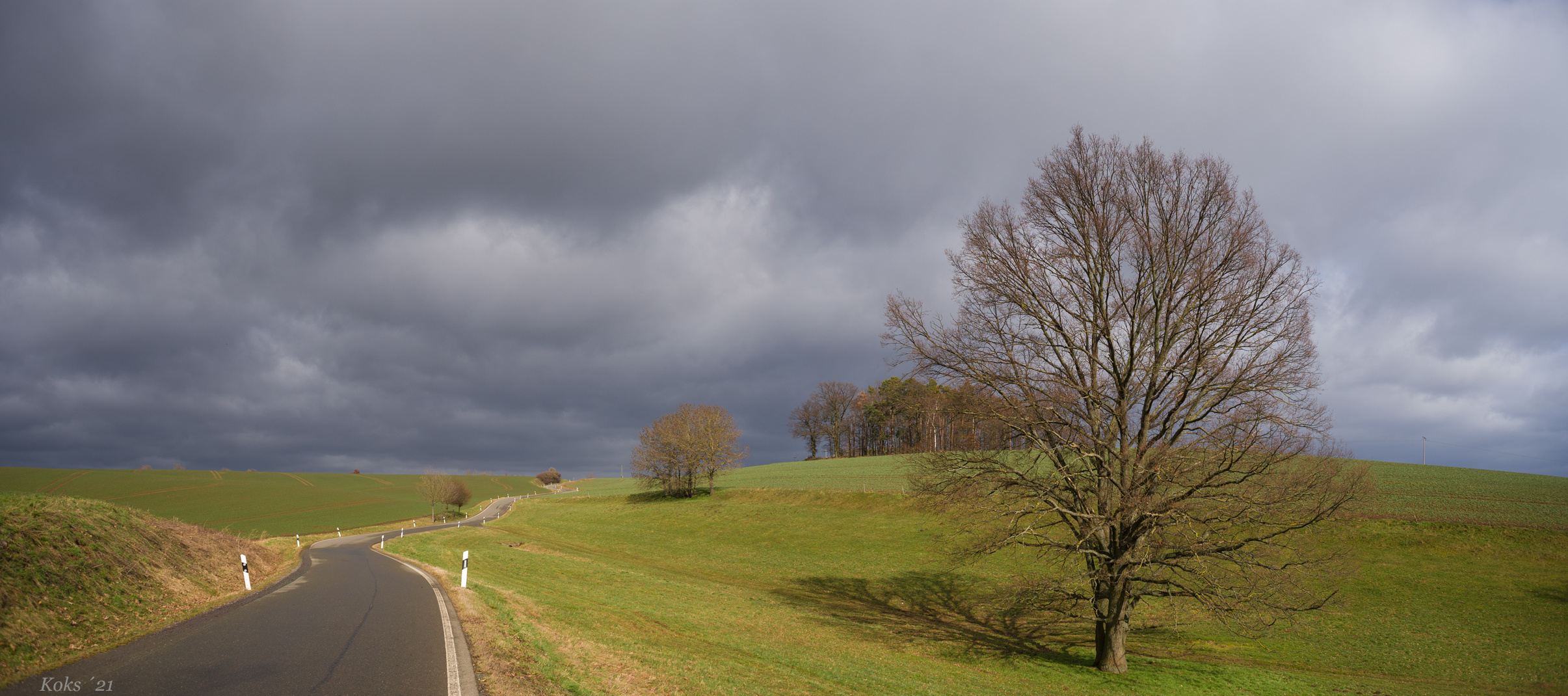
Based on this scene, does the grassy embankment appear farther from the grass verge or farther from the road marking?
the road marking

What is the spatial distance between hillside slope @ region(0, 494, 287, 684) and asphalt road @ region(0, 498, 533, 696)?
0.72 m

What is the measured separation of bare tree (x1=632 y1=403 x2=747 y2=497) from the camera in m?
71.2

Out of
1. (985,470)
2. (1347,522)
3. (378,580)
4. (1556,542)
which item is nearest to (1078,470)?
(985,470)

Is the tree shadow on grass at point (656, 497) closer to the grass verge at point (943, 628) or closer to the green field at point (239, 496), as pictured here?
the grass verge at point (943, 628)

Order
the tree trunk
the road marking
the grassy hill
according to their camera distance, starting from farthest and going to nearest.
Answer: the road marking, the grassy hill, the tree trunk

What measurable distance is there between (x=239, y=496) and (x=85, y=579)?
10207cm

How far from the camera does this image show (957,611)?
27.2m

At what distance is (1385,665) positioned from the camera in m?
19.1

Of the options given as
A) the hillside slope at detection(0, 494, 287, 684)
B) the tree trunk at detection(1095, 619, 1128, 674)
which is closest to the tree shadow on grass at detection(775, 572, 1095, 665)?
the tree trunk at detection(1095, 619, 1128, 674)

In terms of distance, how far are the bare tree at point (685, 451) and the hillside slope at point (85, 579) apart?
168 ft

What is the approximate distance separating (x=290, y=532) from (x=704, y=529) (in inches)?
1889

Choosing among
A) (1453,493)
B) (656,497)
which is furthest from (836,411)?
(1453,493)

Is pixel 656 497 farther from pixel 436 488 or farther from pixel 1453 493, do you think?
pixel 1453 493

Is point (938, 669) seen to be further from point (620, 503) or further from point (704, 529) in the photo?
point (620, 503)
